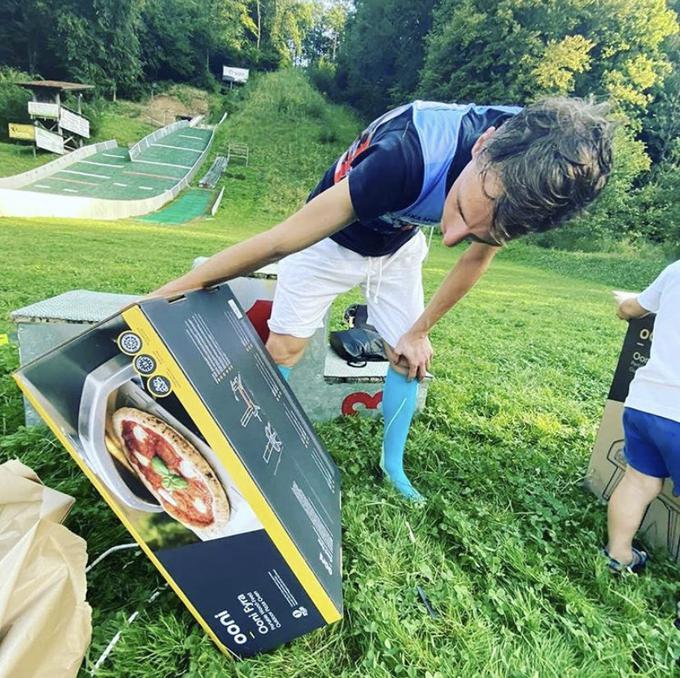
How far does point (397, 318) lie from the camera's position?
183cm

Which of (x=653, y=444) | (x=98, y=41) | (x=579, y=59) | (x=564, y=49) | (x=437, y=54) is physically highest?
(x=98, y=41)

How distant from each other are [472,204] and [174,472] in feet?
2.70

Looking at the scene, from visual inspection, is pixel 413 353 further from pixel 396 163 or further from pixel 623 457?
pixel 623 457

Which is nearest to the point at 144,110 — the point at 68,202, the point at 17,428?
the point at 68,202

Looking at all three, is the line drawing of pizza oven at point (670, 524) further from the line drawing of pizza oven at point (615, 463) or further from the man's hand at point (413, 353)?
the man's hand at point (413, 353)

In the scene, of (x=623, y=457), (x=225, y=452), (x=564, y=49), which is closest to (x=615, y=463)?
(x=623, y=457)

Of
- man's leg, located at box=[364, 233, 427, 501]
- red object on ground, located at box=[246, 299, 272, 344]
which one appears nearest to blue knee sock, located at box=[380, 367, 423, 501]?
man's leg, located at box=[364, 233, 427, 501]

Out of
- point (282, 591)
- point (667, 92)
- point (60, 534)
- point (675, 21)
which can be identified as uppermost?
point (675, 21)

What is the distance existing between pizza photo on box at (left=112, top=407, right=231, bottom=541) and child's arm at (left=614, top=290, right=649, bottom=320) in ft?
5.14

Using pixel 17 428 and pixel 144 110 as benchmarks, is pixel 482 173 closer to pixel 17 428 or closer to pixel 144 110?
pixel 17 428

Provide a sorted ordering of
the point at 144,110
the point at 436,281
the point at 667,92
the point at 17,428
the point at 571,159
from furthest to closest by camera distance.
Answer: the point at 144,110
the point at 667,92
the point at 436,281
the point at 17,428
the point at 571,159

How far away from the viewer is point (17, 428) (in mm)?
1864

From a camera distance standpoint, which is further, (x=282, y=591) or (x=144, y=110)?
(x=144, y=110)

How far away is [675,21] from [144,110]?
3185 cm
